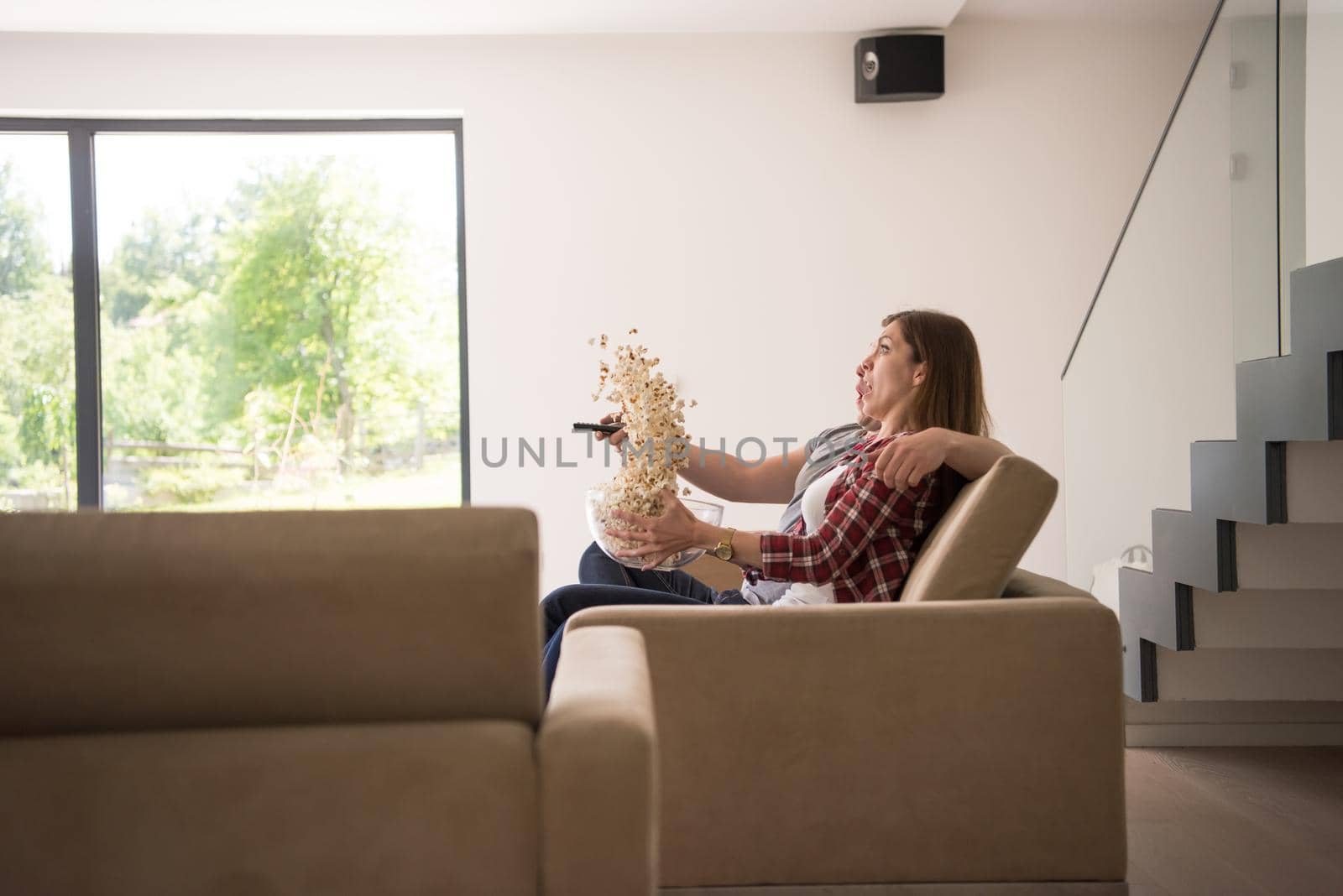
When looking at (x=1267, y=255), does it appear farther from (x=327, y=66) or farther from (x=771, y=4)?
(x=327, y=66)

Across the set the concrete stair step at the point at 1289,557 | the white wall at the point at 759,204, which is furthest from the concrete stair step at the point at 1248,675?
the white wall at the point at 759,204

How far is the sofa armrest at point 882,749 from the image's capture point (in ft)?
6.00

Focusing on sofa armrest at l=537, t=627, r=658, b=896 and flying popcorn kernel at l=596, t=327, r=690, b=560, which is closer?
sofa armrest at l=537, t=627, r=658, b=896

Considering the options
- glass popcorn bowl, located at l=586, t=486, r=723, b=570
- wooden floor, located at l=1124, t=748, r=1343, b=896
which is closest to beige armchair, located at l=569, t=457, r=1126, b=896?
wooden floor, located at l=1124, t=748, r=1343, b=896

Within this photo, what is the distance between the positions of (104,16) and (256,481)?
6.53 feet

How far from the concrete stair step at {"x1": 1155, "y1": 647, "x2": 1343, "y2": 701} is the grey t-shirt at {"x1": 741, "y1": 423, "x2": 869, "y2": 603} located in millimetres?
1003

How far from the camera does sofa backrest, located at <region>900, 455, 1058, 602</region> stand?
6.48ft

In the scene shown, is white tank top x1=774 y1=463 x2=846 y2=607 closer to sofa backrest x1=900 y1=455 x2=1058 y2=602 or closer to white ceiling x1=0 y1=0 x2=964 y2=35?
sofa backrest x1=900 y1=455 x2=1058 y2=602

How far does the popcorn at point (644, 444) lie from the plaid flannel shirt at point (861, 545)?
0.24 metres

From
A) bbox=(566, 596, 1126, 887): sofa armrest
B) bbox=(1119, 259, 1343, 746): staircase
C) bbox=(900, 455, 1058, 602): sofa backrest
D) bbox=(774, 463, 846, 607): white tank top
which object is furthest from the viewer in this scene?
bbox=(1119, 259, 1343, 746): staircase

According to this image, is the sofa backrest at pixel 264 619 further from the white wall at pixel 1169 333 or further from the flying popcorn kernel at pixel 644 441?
the white wall at pixel 1169 333

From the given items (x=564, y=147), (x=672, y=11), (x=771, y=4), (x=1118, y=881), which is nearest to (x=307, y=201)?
(x=564, y=147)

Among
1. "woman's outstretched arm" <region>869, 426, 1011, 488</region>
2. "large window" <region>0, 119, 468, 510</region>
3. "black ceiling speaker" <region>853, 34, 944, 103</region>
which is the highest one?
"black ceiling speaker" <region>853, 34, 944, 103</region>

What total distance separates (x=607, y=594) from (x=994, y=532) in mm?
740
